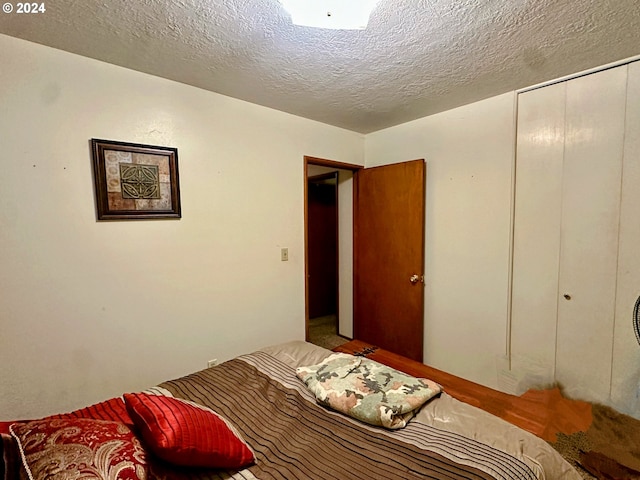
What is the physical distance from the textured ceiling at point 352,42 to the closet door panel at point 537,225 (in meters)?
0.25

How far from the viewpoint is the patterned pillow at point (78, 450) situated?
0.72 metres

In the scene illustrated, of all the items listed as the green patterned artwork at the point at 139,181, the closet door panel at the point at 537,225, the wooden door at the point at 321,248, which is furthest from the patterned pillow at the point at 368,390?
the wooden door at the point at 321,248

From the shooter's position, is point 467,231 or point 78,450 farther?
point 467,231

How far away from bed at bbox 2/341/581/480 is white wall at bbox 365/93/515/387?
143cm

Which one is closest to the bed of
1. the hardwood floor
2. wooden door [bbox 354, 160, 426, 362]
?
the hardwood floor

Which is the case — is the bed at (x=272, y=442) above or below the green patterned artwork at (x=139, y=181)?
below

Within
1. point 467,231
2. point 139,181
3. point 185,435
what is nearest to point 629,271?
point 467,231

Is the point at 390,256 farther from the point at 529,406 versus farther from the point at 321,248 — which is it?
the point at 321,248

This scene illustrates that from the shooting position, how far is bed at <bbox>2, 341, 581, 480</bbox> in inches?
31.6

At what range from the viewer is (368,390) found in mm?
1365

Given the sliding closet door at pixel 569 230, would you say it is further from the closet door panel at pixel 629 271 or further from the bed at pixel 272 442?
the bed at pixel 272 442

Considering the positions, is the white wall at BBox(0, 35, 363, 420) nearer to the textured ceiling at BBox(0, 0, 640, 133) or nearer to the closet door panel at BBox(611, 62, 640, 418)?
the textured ceiling at BBox(0, 0, 640, 133)

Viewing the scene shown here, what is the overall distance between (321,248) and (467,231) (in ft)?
8.00

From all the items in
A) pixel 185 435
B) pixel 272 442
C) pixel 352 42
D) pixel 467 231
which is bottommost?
pixel 272 442
